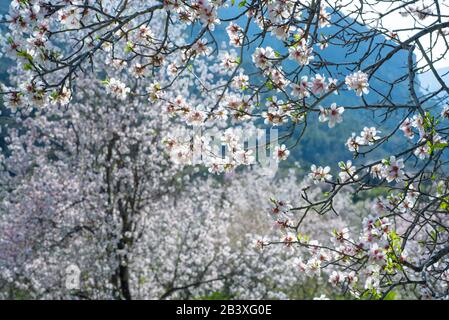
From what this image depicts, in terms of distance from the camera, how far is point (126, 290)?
8.83 metres

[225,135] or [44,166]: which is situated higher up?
[44,166]

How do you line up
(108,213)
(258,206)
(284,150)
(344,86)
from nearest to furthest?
(344,86), (284,150), (108,213), (258,206)

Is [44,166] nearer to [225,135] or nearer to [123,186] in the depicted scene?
[123,186]

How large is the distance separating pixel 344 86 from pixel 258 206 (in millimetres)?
15744

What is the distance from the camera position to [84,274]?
9438 millimetres
